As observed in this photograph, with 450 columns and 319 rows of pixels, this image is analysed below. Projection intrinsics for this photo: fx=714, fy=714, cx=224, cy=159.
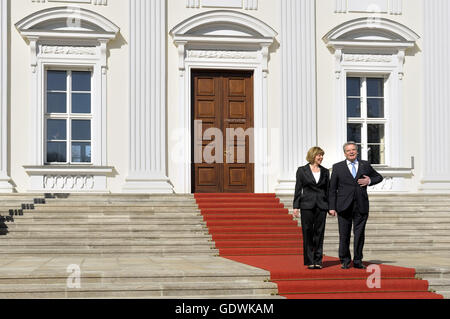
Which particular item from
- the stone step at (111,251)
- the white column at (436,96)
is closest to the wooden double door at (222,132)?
the stone step at (111,251)

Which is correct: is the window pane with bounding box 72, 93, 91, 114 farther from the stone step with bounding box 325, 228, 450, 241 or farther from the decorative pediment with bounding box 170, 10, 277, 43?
the stone step with bounding box 325, 228, 450, 241

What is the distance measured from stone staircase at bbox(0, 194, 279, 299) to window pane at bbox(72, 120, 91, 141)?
6.94 feet

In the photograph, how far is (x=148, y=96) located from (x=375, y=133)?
579 centimetres

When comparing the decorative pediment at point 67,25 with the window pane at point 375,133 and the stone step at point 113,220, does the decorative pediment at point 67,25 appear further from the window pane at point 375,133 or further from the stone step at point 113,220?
the window pane at point 375,133

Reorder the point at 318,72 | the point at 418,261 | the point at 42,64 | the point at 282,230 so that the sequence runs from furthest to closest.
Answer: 1. the point at 318,72
2. the point at 42,64
3. the point at 282,230
4. the point at 418,261

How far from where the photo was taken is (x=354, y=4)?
17875mm

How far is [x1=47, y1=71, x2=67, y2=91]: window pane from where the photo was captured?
16734 mm

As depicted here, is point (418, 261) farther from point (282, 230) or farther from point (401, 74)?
point (401, 74)

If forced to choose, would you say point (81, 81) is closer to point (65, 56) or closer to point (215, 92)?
point (65, 56)

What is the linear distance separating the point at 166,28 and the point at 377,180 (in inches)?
334

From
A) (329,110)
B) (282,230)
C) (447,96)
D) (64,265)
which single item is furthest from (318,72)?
(64,265)

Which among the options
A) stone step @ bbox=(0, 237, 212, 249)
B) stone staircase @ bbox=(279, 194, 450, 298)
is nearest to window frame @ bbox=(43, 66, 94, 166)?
stone step @ bbox=(0, 237, 212, 249)

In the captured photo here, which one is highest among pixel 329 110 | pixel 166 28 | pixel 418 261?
pixel 166 28

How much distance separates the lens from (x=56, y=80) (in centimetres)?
1677
